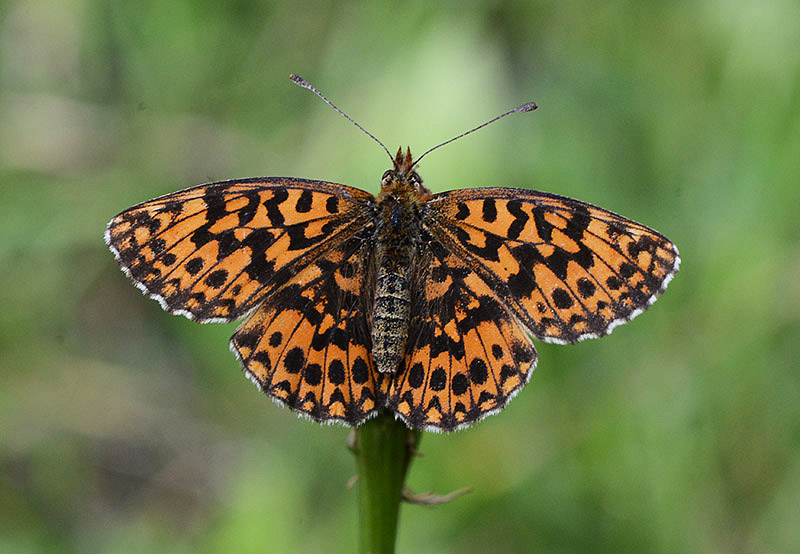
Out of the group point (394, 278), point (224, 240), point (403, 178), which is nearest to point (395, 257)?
point (394, 278)

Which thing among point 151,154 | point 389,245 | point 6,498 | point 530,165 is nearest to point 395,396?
point 389,245

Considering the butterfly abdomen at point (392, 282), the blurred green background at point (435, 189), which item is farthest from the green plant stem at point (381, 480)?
the blurred green background at point (435, 189)

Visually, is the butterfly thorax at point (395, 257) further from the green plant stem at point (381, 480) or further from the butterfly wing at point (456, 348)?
the green plant stem at point (381, 480)

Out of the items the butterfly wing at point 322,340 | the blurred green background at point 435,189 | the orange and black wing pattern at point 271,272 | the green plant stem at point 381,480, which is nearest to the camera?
the green plant stem at point 381,480

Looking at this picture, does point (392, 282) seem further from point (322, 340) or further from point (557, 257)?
point (557, 257)

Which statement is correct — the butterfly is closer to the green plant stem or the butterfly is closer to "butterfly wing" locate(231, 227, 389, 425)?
"butterfly wing" locate(231, 227, 389, 425)

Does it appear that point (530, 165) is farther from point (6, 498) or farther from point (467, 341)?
point (6, 498)
